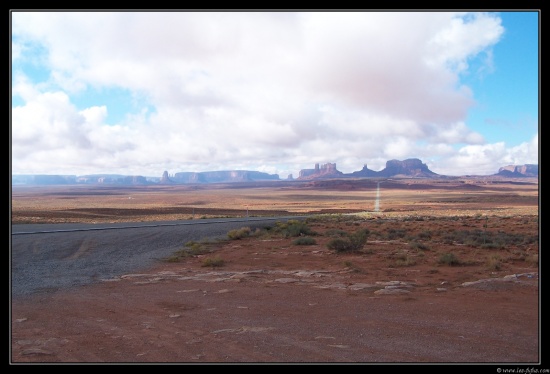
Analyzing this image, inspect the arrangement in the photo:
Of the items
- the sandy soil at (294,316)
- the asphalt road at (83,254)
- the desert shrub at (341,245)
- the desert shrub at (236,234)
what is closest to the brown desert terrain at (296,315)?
the sandy soil at (294,316)

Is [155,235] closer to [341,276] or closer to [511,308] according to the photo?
[341,276]

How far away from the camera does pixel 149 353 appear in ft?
21.2

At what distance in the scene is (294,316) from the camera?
862 cm

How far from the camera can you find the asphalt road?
1277cm

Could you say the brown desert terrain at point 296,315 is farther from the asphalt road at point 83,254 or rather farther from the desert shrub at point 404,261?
the asphalt road at point 83,254

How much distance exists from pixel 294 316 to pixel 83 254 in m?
12.9

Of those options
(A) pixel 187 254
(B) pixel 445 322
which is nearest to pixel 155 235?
(A) pixel 187 254

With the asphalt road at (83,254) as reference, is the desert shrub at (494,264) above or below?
above

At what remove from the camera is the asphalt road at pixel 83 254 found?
12773 mm

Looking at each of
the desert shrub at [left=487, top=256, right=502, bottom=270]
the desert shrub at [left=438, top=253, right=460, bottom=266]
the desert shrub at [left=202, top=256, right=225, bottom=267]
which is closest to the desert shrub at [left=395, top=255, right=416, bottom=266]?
the desert shrub at [left=438, top=253, right=460, bottom=266]

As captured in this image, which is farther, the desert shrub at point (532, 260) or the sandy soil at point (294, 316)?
the desert shrub at point (532, 260)

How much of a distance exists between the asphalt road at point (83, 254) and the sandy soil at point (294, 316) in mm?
1211

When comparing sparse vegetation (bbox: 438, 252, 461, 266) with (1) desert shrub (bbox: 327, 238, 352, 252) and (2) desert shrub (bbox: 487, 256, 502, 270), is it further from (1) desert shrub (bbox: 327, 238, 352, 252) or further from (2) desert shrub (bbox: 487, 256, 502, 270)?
(1) desert shrub (bbox: 327, 238, 352, 252)
